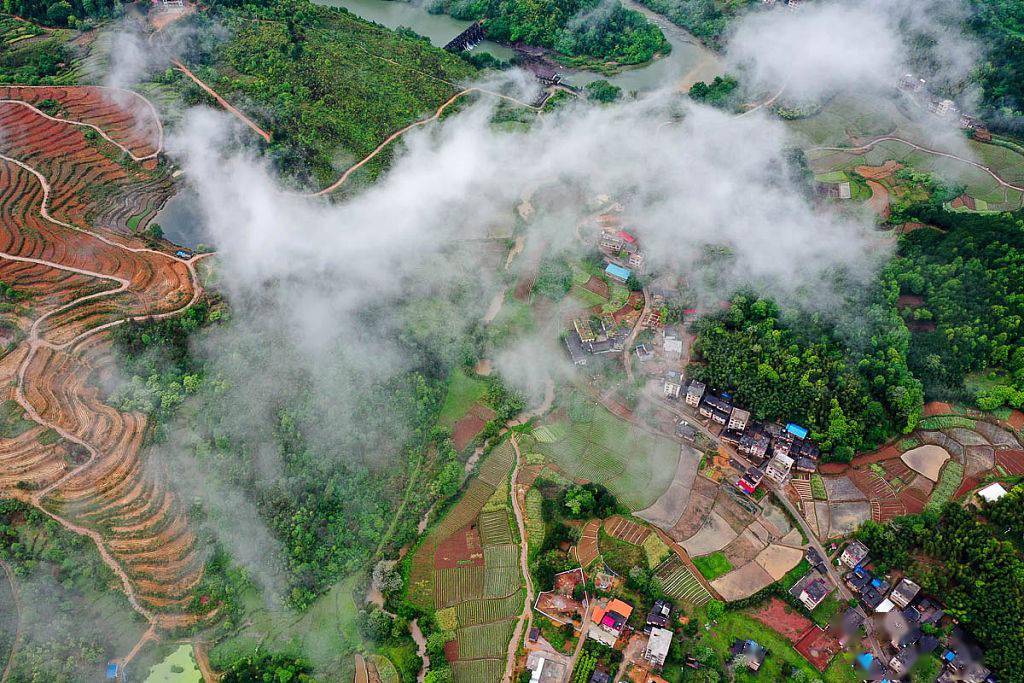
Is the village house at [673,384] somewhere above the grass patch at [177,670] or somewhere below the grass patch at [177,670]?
above

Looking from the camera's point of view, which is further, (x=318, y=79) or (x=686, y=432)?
(x=318, y=79)

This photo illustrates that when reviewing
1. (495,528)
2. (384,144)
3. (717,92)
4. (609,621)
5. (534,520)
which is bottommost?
(495,528)

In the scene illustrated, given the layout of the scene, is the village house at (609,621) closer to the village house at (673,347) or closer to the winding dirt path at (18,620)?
the village house at (673,347)

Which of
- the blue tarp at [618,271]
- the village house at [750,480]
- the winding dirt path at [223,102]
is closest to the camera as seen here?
the village house at [750,480]

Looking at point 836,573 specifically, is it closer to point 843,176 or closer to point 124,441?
point 843,176

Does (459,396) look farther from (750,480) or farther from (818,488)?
(818,488)

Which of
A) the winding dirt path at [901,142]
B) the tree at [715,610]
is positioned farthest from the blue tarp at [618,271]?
the tree at [715,610]

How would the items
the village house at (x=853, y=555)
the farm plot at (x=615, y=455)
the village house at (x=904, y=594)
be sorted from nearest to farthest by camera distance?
1. the village house at (x=904, y=594)
2. the village house at (x=853, y=555)
3. the farm plot at (x=615, y=455)

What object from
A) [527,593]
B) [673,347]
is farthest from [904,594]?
[527,593]
